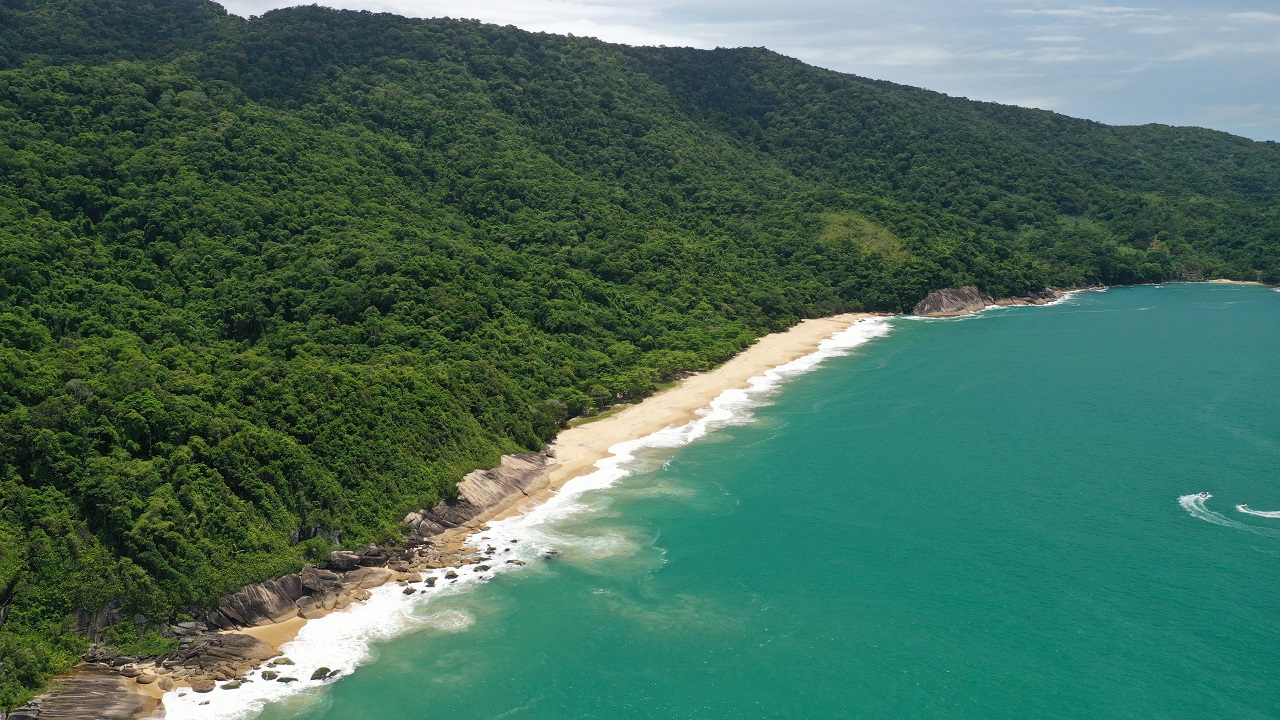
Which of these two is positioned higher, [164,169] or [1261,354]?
[164,169]

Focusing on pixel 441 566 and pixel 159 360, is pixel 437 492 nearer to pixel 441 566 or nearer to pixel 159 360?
pixel 441 566

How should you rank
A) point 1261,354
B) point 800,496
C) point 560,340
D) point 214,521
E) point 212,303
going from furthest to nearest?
1. point 1261,354
2. point 560,340
3. point 212,303
4. point 800,496
5. point 214,521

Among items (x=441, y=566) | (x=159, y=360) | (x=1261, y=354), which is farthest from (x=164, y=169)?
(x=1261, y=354)

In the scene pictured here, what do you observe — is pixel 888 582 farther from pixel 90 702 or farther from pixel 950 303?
pixel 950 303

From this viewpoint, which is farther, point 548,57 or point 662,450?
point 548,57

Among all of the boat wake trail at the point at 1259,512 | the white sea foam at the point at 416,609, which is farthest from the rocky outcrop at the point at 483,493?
the boat wake trail at the point at 1259,512

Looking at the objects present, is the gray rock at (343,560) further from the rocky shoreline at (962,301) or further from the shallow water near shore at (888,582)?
the rocky shoreline at (962,301)

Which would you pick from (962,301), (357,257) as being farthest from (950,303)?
(357,257)
